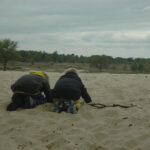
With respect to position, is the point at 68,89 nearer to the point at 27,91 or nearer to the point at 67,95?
the point at 67,95

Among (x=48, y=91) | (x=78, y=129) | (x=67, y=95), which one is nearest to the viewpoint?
(x=78, y=129)

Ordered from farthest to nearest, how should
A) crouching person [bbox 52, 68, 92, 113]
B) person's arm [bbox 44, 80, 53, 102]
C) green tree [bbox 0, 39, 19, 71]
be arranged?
green tree [bbox 0, 39, 19, 71] < person's arm [bbox 44, 80, 53, 102] < crouching person [bbox 52, 68, 92, 113]

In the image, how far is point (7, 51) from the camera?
118ft

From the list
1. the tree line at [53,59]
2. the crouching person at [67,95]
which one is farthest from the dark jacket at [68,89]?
the tree line at [53,59]

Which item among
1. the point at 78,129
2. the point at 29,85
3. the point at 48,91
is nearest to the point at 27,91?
the point at 29,85

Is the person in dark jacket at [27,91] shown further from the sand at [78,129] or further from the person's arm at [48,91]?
the sand at [78,129]

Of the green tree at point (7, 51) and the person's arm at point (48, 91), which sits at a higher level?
the green tree at point (7, 51)

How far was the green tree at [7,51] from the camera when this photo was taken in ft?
118

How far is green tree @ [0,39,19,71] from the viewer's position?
118ft

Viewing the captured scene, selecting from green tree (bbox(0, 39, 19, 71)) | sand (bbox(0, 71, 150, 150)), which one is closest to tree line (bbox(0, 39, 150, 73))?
green tree (bbox(0, 39, 19, 71))

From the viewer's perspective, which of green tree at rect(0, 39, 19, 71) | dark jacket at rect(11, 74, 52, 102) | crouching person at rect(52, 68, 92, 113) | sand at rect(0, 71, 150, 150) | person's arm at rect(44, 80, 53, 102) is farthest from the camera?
green tree at rect(0, 39, 19, 71)

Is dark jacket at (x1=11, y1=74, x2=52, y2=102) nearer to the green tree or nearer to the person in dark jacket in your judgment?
the person in dark jacket

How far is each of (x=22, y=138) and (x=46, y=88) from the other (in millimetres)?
2080

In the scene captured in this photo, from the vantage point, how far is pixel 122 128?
12.7 feet
